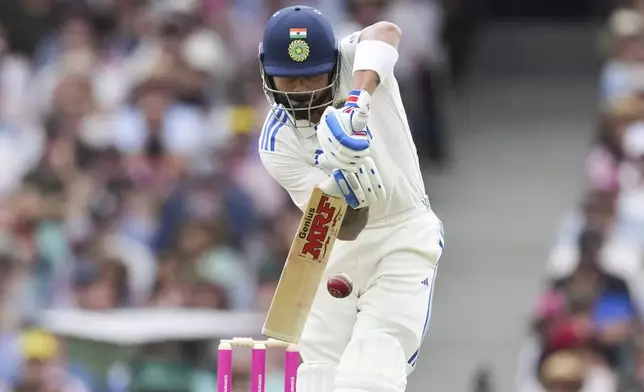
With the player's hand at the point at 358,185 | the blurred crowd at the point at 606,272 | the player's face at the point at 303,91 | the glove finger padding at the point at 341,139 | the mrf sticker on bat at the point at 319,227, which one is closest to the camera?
the glove finger padding at the point at 341,139

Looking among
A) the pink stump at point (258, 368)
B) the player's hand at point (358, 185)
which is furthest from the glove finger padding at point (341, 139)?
the pink stump at point (258, 368)

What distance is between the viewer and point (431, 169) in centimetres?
1416

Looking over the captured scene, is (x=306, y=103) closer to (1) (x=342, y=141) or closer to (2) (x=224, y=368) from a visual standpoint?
(1) (x=342, y=141)

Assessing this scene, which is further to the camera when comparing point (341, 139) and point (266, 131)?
point (266, 131)

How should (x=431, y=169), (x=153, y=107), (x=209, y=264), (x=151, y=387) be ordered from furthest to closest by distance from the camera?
(x=431, y=169) < (x=153, y=107) < (x=209, y=264) < (x=151, y=387)

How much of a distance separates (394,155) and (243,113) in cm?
581

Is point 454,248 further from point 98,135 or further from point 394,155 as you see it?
point 394,155

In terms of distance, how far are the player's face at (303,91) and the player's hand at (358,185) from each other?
0.32 meters

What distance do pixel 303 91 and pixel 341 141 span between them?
17.2 inches

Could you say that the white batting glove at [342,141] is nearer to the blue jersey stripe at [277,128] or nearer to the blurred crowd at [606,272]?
the blue jersey stripe at [277,128]

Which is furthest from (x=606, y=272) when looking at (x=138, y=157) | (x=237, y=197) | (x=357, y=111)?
→ (x=357, y=111)

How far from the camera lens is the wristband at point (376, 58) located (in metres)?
6.51

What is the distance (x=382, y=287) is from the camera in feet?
22.1

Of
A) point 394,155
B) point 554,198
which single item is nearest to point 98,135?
point 554,198
